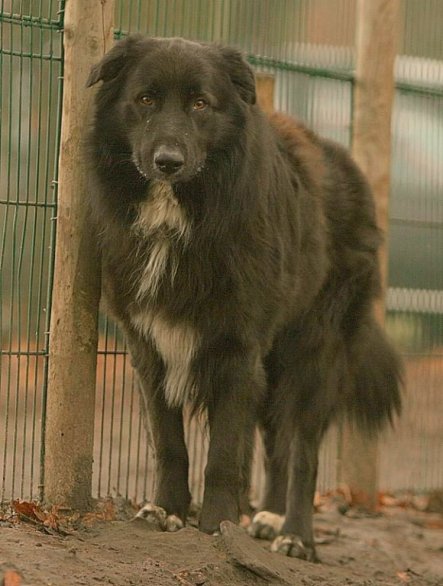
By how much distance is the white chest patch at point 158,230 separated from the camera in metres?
4.71

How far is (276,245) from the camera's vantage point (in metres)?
4.91

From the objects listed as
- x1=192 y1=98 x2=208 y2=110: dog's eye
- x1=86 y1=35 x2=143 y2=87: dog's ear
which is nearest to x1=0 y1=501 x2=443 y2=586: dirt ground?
x1=192 y1=98 x2=208 y2=110: dog's eye

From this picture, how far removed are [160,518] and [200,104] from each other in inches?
73.9

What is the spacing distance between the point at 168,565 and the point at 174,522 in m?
0.61

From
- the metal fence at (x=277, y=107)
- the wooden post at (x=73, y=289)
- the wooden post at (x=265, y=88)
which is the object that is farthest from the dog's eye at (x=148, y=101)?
the wooden post at (x=265, y=88)

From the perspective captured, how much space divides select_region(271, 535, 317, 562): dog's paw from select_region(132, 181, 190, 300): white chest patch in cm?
150

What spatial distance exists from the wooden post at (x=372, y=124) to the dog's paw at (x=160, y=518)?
255 cm

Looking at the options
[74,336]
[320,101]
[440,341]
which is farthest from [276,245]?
[440,341]

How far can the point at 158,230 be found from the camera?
4742 mm

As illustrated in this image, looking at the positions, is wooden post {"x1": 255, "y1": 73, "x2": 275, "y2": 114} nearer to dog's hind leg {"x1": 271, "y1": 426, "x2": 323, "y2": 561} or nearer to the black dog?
the black dog

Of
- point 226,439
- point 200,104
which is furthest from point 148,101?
point 226,439

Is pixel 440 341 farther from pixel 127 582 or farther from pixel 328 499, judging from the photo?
pixel 127 582

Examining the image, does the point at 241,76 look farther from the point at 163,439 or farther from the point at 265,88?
the point at 163,439

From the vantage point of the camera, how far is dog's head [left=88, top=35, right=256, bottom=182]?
4.52m
